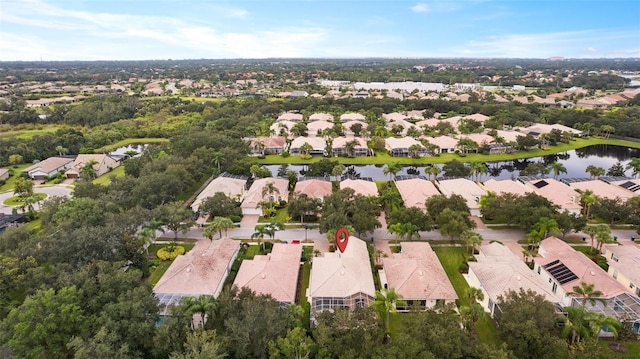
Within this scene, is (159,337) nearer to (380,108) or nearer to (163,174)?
(163,174)

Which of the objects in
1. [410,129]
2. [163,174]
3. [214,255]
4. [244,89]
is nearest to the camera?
[214,255]

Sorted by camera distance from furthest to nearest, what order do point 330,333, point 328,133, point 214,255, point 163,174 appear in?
1. point 328,133
2. point 163,174
3. point 214,255
4. point 330,333

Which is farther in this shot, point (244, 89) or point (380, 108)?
point (244, 89)

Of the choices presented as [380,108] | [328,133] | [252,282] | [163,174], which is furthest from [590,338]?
[380,108]

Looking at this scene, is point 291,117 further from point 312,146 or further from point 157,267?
point 157,267

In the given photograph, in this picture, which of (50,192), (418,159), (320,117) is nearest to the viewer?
(50,192)

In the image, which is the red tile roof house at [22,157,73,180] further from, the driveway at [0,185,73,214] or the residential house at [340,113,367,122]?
the residential house at [340,113,367,122]

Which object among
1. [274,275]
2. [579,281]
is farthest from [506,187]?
[274,275]

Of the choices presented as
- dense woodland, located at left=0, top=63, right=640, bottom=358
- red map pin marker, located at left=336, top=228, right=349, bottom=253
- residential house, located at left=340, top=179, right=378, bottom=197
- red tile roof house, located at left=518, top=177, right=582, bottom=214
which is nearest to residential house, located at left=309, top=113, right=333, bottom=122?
residential house, located at left=340, top=179, right=378, bottom=197
